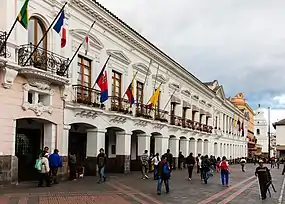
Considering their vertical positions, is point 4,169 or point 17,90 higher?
point 17,90

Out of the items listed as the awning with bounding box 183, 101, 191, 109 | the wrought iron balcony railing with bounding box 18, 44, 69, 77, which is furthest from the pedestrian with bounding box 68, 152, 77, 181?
the awning with bounding box 183, 101, 191, 109

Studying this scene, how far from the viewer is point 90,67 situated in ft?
78.0

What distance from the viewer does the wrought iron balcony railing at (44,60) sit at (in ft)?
56.6

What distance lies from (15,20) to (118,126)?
38.6 feet

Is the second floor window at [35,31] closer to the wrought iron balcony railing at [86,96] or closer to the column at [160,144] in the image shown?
the wrought iron balcony railing at [86,96]

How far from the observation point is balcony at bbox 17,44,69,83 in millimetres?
17219

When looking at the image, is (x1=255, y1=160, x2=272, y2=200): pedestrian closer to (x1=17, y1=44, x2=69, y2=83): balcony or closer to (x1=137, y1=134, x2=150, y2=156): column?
(x1=17, y1=44, x2=69, y2=83): balcony

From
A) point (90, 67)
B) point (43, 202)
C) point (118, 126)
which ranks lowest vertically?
point (43, 202)

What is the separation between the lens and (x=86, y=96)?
22.5 m

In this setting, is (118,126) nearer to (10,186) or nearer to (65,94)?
(65,94)

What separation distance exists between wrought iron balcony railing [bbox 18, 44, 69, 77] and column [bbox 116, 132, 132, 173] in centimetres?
883

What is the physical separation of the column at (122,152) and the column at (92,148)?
11.6ft

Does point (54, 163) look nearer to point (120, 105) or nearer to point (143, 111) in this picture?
point (120, 105)

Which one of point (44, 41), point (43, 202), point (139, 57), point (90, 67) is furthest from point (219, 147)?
point (43, 202)
